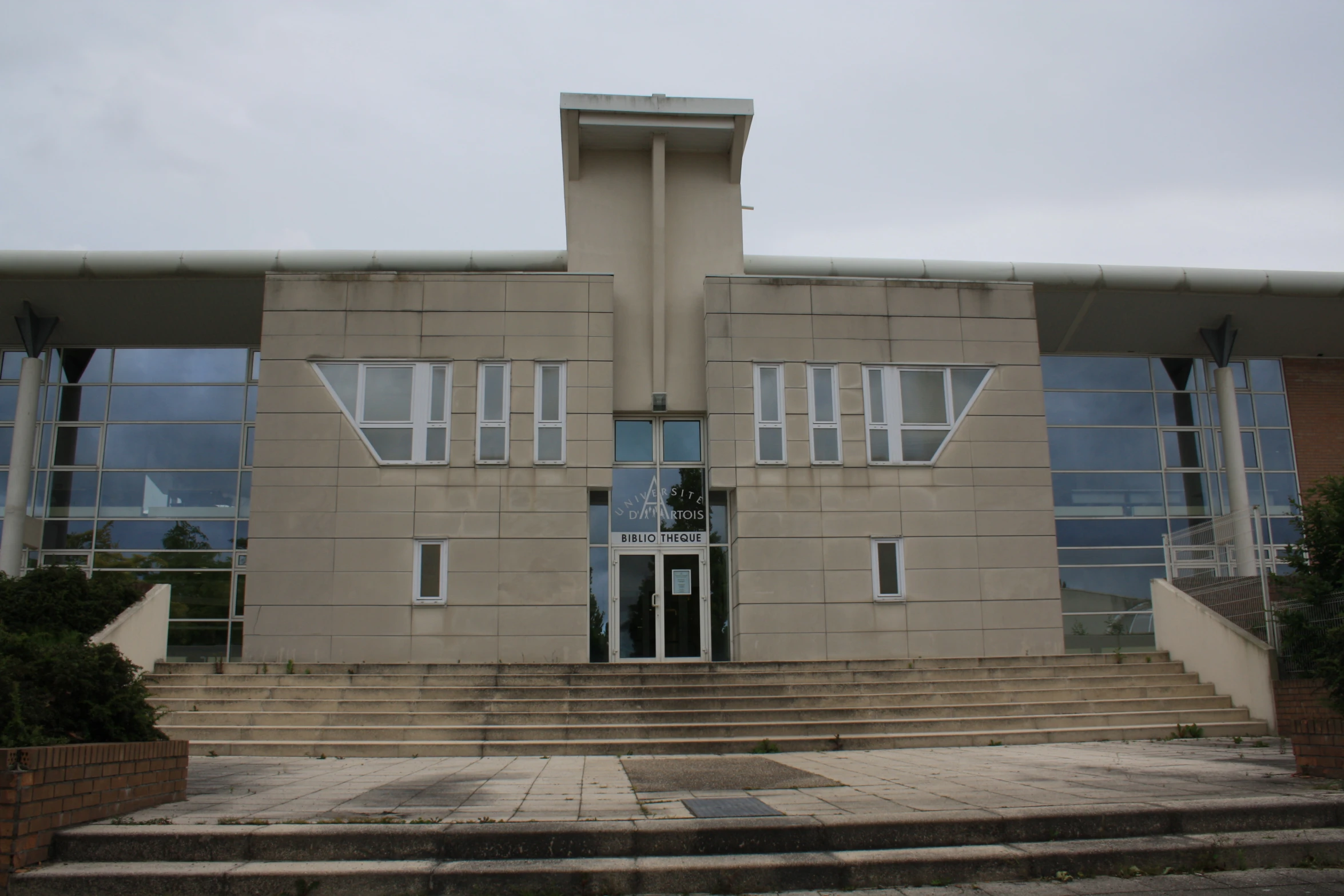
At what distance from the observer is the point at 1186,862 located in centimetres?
623

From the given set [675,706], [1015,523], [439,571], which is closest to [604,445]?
[439,571]

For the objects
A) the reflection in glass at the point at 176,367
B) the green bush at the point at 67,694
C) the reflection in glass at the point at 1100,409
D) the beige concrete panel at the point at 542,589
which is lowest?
the green bush at the point at 67,694

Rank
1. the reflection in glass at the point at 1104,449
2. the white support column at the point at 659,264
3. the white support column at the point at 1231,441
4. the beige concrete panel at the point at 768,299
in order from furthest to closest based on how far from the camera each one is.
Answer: the reflection in glass at the point at 1104,449 < the white support column at the point at 1231,441 < the white support column at the point at 659,264 < the beige concrete panel at the point at 768,299

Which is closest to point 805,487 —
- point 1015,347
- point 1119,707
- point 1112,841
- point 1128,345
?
point 1015,347

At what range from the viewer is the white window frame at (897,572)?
1914 centimetres

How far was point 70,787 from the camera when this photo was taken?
6.39 m

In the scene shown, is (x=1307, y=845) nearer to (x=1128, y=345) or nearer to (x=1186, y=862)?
(x=1186, y=862)

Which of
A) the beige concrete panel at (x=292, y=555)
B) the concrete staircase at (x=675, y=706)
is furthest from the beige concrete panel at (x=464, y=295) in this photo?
the concrete staircase at (x=675, y=706)

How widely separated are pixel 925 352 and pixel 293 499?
12.6m

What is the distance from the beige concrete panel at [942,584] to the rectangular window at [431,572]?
28.4 feet

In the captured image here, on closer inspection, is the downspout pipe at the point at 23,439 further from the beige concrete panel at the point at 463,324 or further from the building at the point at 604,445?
the beige concrete panel at the point at 463,324

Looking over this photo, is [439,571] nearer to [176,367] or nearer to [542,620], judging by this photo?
[542,620]

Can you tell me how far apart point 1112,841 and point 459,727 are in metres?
9.01

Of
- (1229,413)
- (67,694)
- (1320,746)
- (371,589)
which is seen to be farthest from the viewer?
(1229,413)
